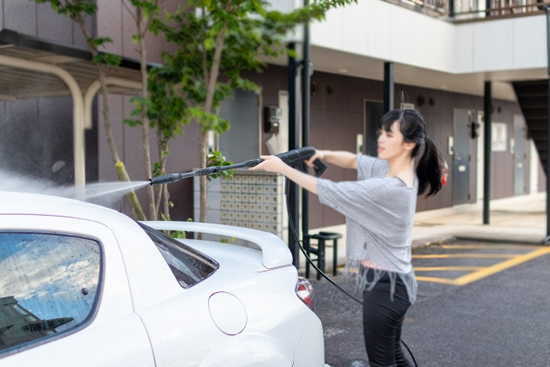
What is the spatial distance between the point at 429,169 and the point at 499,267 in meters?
5.51

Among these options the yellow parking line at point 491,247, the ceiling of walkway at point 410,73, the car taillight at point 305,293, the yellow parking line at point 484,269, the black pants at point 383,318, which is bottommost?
the yellow parking line at point 491,247

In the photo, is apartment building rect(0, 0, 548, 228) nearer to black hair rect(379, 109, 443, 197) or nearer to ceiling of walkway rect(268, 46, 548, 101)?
ceiling of walkway rect(268, 46, 548, 101)

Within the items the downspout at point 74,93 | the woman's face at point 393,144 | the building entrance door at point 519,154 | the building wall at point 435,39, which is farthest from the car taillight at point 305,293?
the building entrance door at point 519,154

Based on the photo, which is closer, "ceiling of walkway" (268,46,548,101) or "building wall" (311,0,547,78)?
"building wall" (311,0,547,78)

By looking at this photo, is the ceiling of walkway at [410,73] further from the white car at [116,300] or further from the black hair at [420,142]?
the white car at [116,300]

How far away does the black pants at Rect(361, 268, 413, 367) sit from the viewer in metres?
3.24

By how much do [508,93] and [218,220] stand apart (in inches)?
429

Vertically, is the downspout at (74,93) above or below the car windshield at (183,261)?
above

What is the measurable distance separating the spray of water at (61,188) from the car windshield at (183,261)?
6.78 ft

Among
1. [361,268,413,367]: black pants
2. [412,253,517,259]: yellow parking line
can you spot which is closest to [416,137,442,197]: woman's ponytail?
[361,268,413,367]: black pants

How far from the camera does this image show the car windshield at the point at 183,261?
8.04 feet

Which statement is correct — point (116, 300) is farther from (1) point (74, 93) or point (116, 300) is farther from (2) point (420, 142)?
(1) point (74, 93)

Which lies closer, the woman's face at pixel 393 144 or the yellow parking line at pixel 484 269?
the woman's face at pixel 393 144

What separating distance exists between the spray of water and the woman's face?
2.12m
